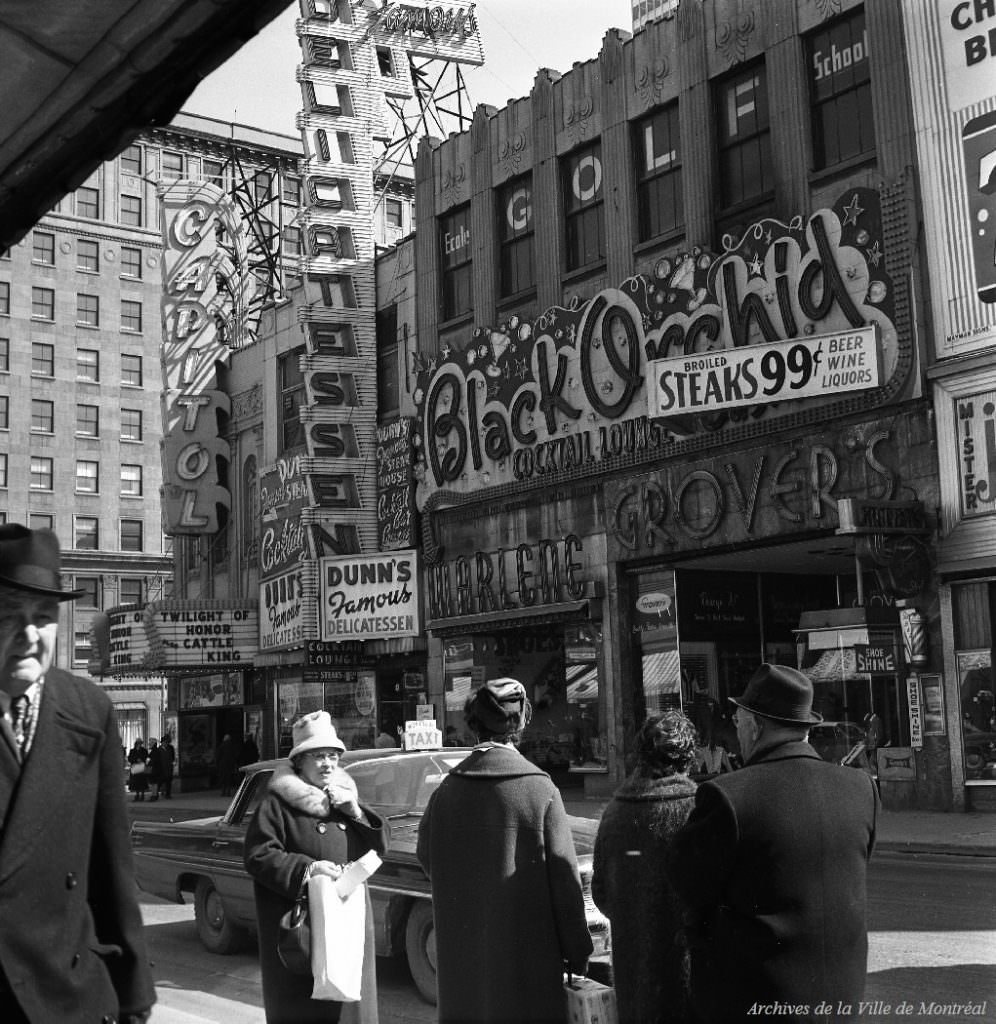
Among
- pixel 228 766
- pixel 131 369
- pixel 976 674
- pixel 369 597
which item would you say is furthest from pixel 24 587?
pixel 131 369

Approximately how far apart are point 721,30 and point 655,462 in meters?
8.56

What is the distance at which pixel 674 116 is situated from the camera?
1113 inches

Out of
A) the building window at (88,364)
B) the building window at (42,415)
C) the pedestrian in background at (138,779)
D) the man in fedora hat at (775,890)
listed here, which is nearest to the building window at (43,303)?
the building window at (88,364)

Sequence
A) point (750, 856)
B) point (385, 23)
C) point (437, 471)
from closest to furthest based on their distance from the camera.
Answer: point (750, 856), point (437, 471), point (385, 23)

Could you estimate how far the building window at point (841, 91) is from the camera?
956 inches

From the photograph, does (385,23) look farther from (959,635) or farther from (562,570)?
(959,635)

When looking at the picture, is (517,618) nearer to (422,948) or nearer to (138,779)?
(138,779)

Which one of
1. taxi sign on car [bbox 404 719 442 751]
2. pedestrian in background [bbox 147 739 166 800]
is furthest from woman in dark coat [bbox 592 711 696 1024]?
pedestrian in background [bbox 147 739 166 800]

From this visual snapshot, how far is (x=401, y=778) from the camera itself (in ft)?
36.5

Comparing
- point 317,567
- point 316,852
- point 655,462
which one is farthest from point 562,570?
point 316,852

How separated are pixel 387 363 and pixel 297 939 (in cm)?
3066

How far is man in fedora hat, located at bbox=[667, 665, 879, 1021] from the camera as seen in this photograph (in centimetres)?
448

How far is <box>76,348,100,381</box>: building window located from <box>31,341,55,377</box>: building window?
1.49 meters

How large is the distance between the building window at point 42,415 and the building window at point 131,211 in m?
12.3
